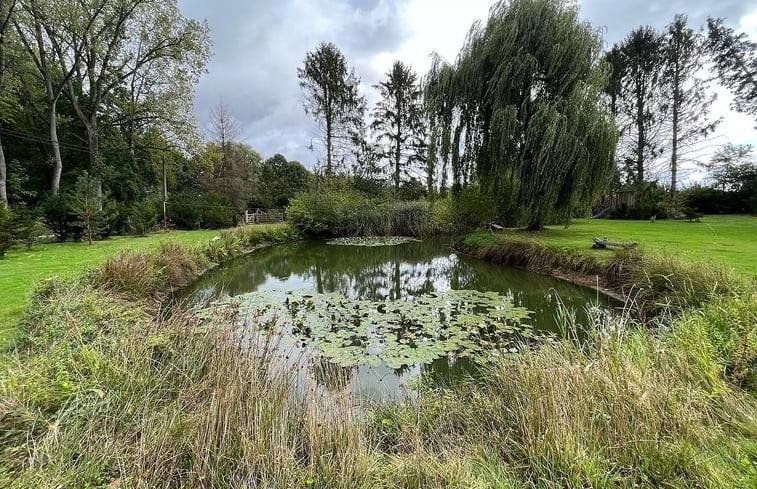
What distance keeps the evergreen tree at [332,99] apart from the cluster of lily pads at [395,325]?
1651 centimetres

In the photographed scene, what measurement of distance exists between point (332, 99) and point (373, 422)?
22943 mm

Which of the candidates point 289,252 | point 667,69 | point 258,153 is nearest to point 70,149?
point 289,252

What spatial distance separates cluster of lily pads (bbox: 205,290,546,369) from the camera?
3.88 metres

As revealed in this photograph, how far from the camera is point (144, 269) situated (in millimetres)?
5699

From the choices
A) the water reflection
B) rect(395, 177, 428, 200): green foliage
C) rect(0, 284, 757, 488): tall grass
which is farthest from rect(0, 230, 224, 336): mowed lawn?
rect(395, 177, 428, 200): green foliage

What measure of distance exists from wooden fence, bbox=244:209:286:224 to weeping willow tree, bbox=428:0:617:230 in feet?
52.6

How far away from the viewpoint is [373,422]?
2.48 meters

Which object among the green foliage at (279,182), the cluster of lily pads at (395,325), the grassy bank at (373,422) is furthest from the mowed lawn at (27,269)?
the green foliage at (279,182)

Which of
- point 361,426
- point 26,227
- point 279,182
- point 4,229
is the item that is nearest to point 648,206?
point 361,426

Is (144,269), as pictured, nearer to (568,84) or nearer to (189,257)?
(189,257)

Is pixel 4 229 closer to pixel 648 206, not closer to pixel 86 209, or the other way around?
pixel 86 209

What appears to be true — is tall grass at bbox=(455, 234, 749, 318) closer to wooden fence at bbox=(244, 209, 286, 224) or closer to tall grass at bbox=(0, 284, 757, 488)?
tall grass at bbox=(0, 284, 757, 488)

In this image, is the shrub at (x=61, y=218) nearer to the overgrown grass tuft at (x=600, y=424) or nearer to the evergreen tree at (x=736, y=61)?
the overgrown grass tuft at (x=600, y=424)

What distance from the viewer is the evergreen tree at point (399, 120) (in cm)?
2484
